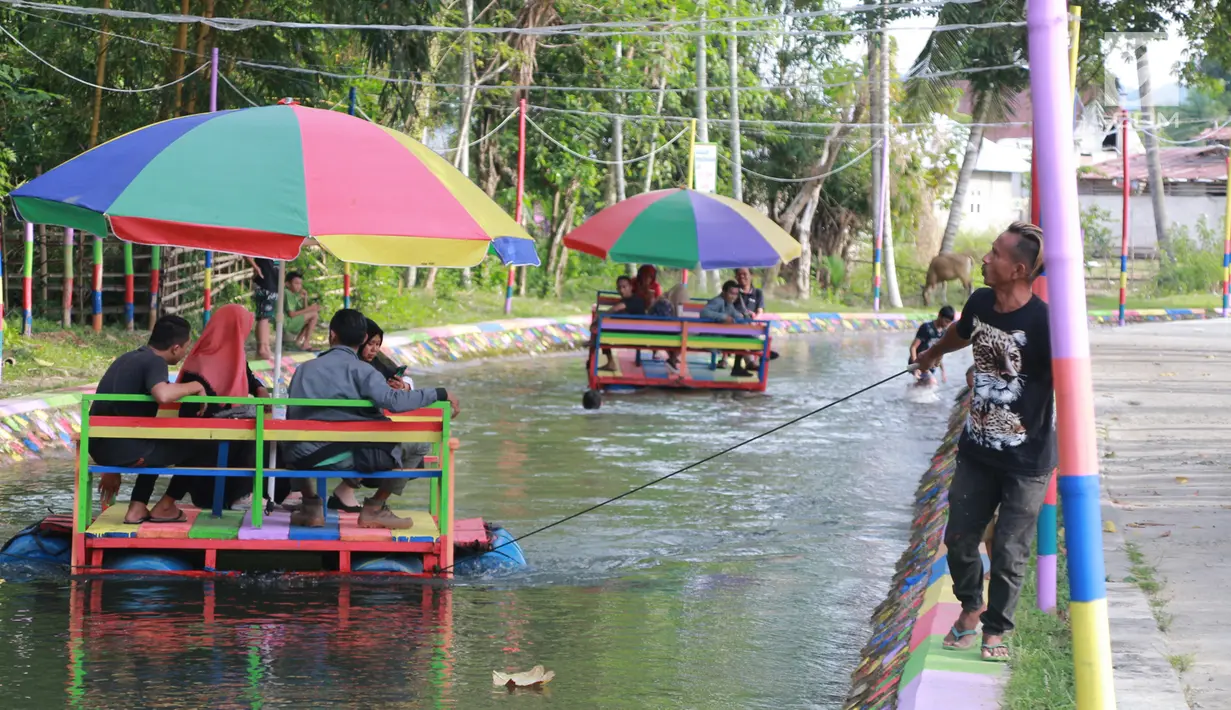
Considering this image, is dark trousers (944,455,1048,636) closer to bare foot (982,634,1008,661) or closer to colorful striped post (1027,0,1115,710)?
bare foot (982,634,1008,661)

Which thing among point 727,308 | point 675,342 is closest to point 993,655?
point 675,342

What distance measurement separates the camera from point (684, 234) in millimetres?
18750

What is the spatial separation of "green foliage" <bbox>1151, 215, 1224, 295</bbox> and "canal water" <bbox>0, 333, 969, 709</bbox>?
3217cm

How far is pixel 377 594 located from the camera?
907 cm

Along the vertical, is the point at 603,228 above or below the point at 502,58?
below

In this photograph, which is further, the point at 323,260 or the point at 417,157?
the point at 323,260

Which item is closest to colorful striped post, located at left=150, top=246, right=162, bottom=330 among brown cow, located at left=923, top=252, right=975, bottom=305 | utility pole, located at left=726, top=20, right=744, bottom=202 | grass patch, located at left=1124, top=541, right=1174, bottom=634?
grass patch, located at left=1124, top=541, right=1174, bottom=634

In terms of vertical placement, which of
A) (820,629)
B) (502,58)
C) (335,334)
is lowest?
(820,629)

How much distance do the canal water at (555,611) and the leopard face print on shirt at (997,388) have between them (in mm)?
1551

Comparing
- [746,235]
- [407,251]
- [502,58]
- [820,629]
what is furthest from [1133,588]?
[502,58]

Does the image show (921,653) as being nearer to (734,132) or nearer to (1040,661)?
(1040,661)

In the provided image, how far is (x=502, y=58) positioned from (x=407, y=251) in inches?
950

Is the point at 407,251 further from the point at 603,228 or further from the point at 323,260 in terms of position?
the point at 323,260

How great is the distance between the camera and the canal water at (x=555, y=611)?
7.28 metres
